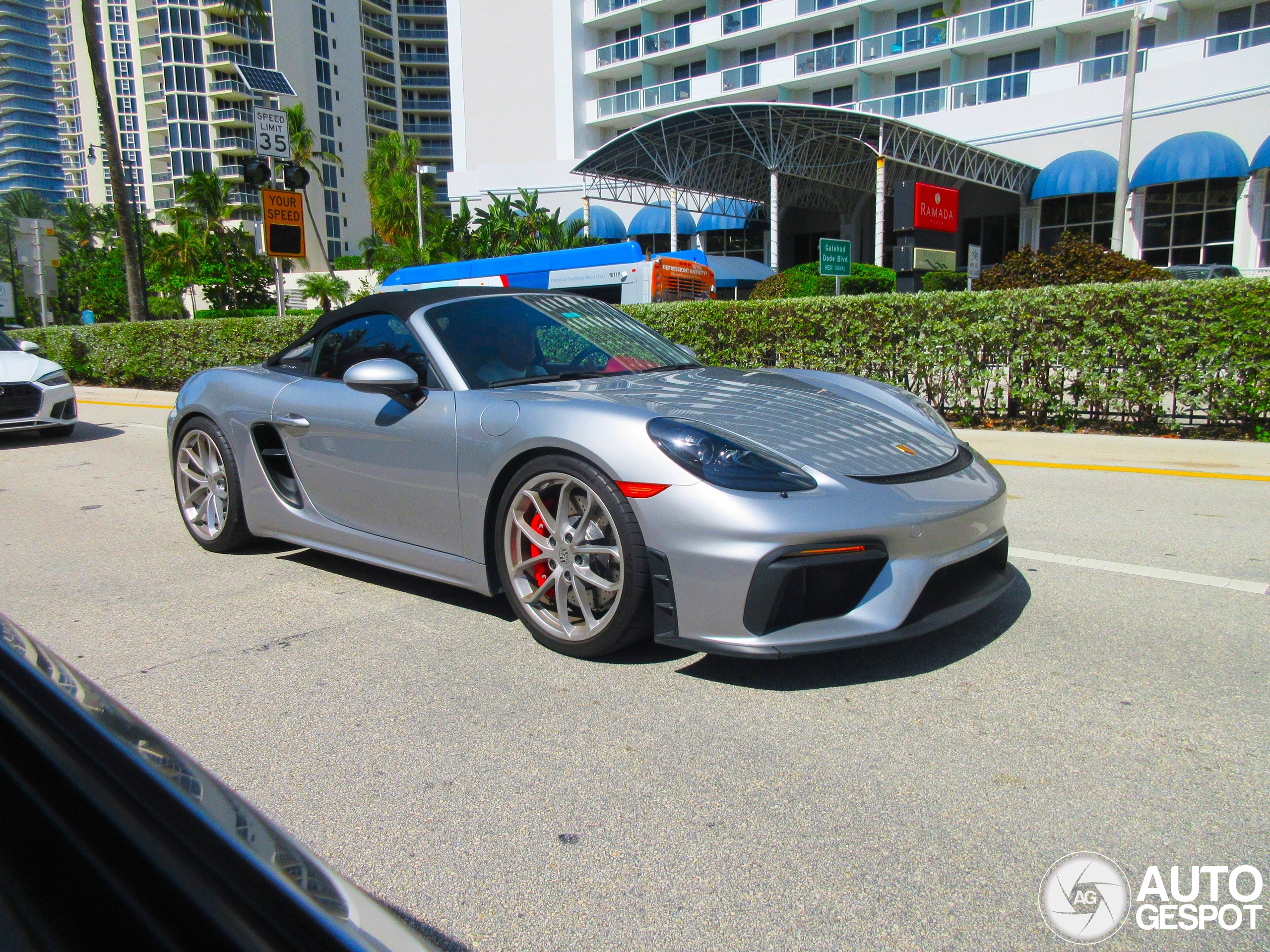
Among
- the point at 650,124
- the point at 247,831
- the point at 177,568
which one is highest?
the point at 650,124

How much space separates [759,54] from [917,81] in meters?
7.85

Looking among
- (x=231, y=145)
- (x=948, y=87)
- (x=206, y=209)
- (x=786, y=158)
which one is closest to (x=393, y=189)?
(x=206, y=209)

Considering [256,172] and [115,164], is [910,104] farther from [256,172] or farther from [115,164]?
[256,172]

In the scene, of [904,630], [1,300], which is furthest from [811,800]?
[1,300]

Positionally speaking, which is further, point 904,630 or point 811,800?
point 904,630

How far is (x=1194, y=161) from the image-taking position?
26.3 m

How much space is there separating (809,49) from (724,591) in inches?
1646

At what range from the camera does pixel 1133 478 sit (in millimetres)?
6793

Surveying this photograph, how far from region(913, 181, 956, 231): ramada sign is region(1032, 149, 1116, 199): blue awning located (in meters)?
5.37

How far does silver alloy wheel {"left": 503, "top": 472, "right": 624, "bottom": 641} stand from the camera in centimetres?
327

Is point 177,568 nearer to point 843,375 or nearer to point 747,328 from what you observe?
point 843,375

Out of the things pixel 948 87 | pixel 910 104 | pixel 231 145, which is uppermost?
pixel 231 145

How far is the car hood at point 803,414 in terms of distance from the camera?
10.7 ft

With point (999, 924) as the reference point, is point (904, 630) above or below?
above
